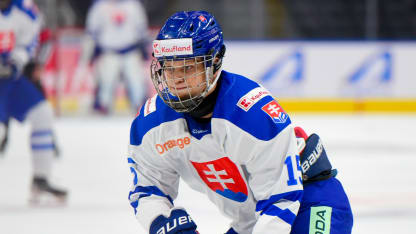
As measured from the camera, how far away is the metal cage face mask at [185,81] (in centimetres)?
188

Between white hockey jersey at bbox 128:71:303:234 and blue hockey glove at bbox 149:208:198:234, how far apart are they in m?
0.03

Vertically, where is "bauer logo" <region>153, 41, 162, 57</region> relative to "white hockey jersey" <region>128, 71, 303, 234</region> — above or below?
above

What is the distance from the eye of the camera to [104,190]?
4.37m

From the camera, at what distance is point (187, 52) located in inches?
73.1

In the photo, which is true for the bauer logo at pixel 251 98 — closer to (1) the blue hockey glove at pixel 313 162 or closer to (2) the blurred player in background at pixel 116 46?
(1) the blue hockey glove at pixel 313 162

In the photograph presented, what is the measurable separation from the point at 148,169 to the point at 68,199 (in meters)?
2.22

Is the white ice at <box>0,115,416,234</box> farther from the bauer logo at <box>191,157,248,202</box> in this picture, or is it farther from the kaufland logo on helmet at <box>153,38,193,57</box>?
the kaufland logo on helmet at <box>153,38,193,57</box>

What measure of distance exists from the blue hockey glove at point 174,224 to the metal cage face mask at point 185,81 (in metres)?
0.31

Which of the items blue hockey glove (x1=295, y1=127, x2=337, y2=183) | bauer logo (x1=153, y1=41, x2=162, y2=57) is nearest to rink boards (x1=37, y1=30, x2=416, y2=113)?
blue hockey glove (x1=295, y1=127, x2=337, y2=183)

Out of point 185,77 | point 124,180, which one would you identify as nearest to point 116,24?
point 124,180

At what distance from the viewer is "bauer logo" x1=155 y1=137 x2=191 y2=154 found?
2.00 m

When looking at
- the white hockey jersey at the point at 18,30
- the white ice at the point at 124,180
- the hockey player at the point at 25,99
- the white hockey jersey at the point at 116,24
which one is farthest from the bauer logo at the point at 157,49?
the white hockey jersey at the point at 116,24

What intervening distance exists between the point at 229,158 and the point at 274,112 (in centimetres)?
20

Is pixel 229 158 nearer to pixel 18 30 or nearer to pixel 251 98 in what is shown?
pixel 251 98
